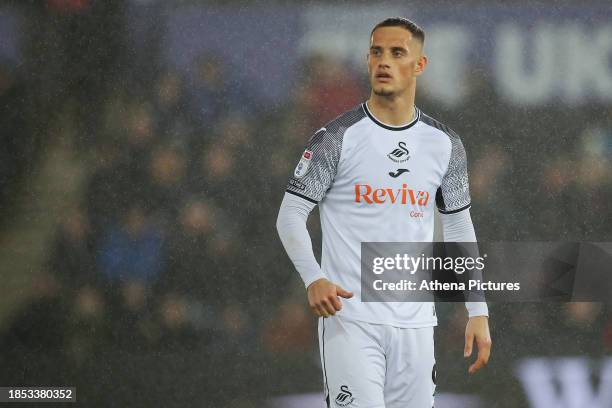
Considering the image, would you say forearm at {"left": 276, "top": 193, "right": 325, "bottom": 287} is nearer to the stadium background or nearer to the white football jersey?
the white football jersey

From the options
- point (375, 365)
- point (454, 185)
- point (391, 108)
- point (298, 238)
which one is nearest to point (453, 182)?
point (454, 185)

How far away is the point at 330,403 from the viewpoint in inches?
139

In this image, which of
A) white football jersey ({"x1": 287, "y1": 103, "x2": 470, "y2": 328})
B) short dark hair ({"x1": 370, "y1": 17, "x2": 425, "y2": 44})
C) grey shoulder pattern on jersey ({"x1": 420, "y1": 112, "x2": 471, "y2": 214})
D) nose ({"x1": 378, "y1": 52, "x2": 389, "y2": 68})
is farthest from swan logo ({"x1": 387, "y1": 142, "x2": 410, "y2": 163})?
short dark hair ({"x1": 370, "y1": 17, "x2": 425, "y2": 44})

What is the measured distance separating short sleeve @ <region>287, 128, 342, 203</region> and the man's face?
1.04 ft

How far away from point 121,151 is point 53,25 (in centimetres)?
93

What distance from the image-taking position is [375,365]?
3449 millimetres

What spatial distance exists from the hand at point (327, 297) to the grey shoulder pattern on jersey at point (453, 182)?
0.90 m

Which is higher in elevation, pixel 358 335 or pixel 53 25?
pixel 53 25

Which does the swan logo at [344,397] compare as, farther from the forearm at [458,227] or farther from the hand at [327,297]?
the forearm at [458,227]

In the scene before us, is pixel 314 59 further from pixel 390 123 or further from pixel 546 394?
pixel 546 394

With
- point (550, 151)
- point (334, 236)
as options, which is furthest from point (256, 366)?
point (550, 151)

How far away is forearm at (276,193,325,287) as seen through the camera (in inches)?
133

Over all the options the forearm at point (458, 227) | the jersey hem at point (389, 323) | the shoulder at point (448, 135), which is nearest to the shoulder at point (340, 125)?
the shoulder at point (448, 135)

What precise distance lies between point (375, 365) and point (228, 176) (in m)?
2.18
